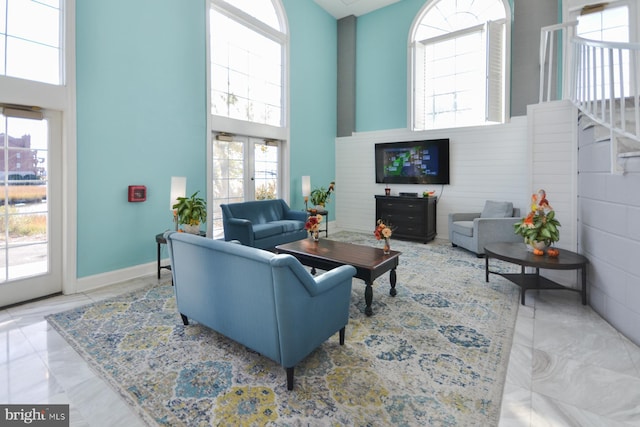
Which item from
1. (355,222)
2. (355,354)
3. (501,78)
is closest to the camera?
(355,354)

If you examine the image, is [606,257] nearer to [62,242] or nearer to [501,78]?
[501,78]

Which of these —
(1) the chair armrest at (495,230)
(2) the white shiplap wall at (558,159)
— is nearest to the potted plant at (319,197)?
(1) the chair armrest at (495,230)

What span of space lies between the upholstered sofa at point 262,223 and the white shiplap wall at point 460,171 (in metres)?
2.11

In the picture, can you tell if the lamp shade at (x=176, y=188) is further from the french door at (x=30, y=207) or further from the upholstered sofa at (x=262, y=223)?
the french door at (x=30, y=207)

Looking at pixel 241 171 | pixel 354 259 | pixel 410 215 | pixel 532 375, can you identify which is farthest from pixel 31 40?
pixel 410 215

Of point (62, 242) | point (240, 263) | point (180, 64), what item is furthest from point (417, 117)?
point (62, 242)

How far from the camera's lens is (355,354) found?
2.23m

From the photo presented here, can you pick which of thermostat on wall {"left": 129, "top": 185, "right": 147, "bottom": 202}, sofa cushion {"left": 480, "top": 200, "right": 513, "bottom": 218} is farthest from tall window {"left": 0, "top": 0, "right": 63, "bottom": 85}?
sofa cushion {"left": 480, "top": 200, "right": 513, "bottom": 218}

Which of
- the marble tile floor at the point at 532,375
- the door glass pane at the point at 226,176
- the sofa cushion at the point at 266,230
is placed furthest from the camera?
the door glass pane at the point at 226,176

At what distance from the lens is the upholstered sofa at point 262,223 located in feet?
15.1

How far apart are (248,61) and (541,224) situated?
4986 millimetres

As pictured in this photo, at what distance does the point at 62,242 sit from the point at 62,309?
81 centimetres

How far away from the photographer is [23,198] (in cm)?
315

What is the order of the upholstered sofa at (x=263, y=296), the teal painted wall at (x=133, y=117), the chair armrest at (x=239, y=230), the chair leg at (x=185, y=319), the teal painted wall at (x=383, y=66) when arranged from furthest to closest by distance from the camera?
the teal painted wall at (x=383, y=66), the chair armrest at (x=239, y=230), the teal painted wall at (x=133, y=117), the chair leg at (x=185, y=319), the upholstered sofa at (x=263, y=296)
